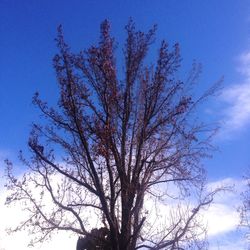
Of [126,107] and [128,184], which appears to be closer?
[128,184]

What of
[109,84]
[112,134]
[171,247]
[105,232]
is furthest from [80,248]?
[109,84]

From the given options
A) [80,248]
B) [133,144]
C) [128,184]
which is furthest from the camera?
[80,248]

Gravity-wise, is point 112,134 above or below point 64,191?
above

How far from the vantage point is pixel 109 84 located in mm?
12000

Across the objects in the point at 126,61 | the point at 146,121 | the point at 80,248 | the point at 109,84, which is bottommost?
the point at 80,248

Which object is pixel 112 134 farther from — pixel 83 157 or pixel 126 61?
pixel 126 61

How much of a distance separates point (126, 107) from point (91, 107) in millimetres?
1100

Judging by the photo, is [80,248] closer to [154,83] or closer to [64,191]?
[64,191]

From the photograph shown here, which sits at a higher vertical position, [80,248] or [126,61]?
[126,61]

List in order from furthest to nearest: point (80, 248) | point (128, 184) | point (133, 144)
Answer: point (80, 248) < point (133, 144) < point (128, 184)

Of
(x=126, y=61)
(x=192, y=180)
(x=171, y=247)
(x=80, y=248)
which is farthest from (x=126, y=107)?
(x=80, y=248)

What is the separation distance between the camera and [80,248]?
1407 centimetres

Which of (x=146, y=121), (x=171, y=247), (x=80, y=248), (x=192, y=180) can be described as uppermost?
(x=146, y=121)

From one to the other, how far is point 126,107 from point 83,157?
203cm
